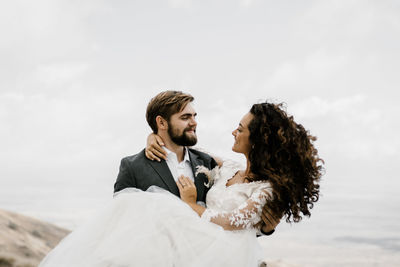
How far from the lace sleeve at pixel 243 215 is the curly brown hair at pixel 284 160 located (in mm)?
173

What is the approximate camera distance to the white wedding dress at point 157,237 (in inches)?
125

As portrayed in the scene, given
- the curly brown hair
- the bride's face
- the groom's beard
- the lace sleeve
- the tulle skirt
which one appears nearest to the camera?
the tulle skirt

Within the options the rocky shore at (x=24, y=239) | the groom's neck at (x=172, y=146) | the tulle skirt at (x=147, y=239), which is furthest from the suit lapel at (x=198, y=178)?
the rocky shore at (x=24, y=239)

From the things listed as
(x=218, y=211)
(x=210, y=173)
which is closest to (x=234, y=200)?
(x=218, y=211)

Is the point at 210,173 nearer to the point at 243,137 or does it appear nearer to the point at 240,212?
the point at 243,137

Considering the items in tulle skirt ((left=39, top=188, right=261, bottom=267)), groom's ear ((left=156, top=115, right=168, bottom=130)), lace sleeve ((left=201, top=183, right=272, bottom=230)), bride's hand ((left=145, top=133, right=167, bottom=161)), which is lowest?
tulle skirt ((left=39, top=188, right=261, bottom=267))

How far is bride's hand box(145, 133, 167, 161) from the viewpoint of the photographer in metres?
4.55

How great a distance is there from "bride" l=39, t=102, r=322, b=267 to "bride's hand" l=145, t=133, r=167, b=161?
461 millimetres

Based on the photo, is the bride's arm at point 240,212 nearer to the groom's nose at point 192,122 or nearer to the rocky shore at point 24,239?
the groom's nose at point 192,122

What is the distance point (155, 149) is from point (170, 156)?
0.19 metres

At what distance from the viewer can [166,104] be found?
467cm

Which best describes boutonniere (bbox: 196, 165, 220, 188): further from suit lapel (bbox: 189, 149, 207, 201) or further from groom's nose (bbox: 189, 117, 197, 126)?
groom's nose (bbox: 189, 117, 197, 126)

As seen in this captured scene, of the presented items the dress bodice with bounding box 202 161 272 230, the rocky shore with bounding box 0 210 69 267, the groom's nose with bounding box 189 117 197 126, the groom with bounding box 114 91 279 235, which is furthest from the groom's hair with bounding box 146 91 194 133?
the rocky shore with bounding box 0 210 69 267

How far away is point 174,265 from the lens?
3.25 meters
